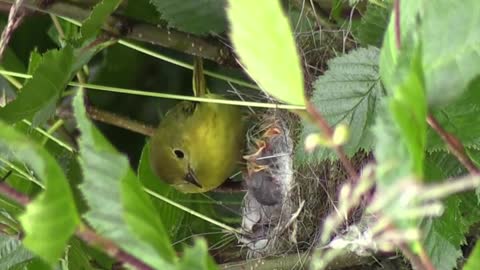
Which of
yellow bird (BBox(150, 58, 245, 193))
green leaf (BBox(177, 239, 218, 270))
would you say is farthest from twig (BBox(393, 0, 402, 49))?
yellow bird (BBox(150, 58, 245, 193))

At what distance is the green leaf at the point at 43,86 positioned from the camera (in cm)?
65

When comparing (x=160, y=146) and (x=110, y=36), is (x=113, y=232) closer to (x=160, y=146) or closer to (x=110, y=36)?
A: (x=110, y=36)

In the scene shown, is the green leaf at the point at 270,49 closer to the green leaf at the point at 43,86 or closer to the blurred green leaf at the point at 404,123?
the blurred green leaf at the point at 404,123

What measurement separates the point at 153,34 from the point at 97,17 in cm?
15

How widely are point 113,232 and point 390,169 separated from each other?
116 millimetres

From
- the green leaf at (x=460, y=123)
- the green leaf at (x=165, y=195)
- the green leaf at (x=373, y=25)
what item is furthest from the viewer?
the green leaf at (x=165, y=195)

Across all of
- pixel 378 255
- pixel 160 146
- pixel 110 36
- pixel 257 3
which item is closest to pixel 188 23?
pixel 110 36

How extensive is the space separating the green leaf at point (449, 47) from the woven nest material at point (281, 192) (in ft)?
1.30

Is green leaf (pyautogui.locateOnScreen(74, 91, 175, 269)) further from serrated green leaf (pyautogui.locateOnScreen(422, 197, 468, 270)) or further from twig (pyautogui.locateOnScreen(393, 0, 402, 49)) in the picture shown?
serrated green leaf (pyautogui.locateOnScreen(422, 197, 468, 270))

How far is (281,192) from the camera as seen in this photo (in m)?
0.81

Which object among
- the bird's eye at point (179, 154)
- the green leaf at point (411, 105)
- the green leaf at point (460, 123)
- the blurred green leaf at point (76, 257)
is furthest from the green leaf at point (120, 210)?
the bird's eye at point (179, 154)

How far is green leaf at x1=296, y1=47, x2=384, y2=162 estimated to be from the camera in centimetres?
58

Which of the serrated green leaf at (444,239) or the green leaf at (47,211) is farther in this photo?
the serrated green leaf at (444,239)

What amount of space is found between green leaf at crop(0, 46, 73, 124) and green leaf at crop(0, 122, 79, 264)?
0.35 m
